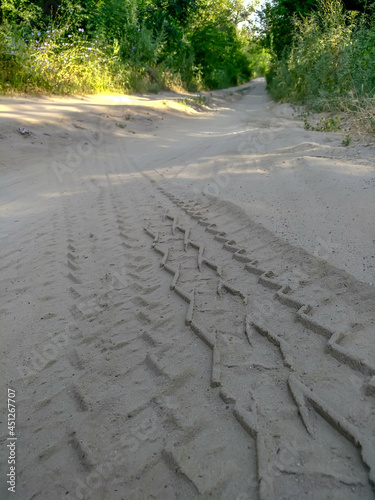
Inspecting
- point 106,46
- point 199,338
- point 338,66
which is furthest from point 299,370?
point 106,46

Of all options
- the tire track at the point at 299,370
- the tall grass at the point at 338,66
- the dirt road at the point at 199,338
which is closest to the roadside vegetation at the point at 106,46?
the tall grass at the point at 338,66

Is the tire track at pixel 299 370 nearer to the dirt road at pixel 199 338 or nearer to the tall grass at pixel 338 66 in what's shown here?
the dirt road at pixel 199 338

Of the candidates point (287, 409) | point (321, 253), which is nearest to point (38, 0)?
point (321, 253)

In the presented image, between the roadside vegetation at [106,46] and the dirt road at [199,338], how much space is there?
658cm

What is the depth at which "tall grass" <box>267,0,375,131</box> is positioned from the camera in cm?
643

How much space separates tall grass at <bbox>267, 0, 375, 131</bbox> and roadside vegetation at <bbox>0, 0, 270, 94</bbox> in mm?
6056

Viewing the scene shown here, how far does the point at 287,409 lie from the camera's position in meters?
1.50

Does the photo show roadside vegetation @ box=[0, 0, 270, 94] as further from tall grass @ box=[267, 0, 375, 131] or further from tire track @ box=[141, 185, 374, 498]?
tire track @ box=[141, 185, 374, 498]

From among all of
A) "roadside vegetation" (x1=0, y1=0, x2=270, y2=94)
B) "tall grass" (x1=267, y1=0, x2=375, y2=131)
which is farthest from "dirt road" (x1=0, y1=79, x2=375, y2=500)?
"roadside vegetation" (x1=0, y1=0, x2=270, y2=94)

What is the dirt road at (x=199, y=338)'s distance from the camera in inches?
53.4

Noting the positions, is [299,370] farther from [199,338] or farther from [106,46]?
[106,46]

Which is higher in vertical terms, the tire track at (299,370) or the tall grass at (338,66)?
the tall grass at (338,66)

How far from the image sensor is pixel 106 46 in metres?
12.2

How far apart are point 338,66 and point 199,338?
8.54m
